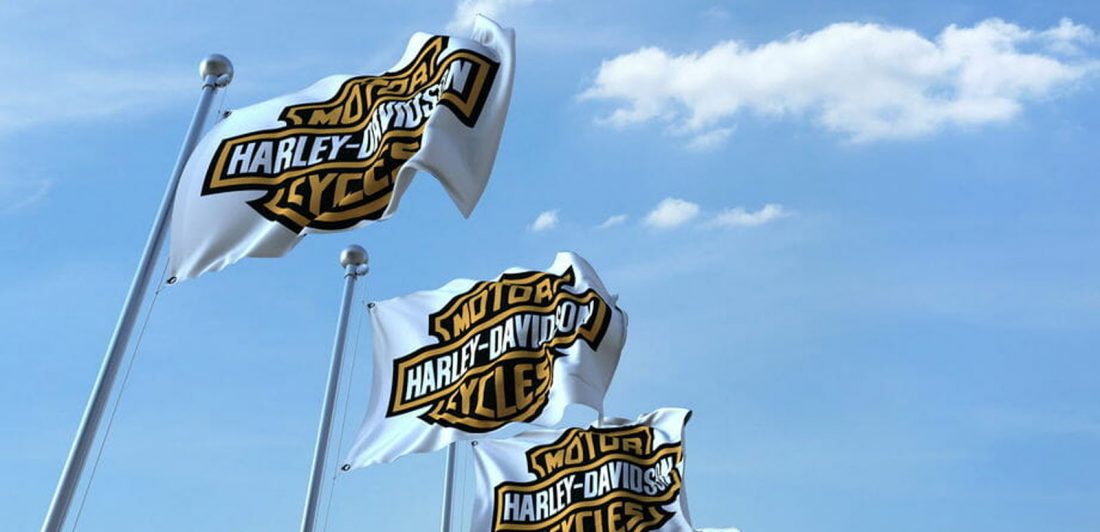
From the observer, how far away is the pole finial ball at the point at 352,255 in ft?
42.9

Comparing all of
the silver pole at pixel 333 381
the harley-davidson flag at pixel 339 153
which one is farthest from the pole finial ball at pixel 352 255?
the harley-davidson flag at pixel 339 153

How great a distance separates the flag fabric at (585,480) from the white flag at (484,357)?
69.1 inches

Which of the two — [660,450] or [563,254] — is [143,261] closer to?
[563,254]

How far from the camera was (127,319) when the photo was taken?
23.9ft

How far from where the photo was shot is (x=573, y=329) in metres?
11.8

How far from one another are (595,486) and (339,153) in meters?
6.20

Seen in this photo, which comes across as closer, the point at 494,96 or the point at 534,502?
the point at 494,96

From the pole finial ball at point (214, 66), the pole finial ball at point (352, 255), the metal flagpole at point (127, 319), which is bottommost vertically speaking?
the metal flagpole at point (127, 319)

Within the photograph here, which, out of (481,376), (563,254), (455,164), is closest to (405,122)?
(455,164)

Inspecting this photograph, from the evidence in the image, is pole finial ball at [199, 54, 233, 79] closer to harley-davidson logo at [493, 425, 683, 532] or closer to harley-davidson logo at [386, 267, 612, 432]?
harley-davidson logo at [386, 267, 612, 432]

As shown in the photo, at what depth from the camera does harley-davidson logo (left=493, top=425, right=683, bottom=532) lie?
13.0 meters

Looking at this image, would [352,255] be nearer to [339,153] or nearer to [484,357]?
[484,357]

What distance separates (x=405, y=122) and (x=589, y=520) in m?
6.07

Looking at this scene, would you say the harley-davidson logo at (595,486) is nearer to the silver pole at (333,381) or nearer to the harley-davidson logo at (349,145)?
the silver pole at (333,381)
